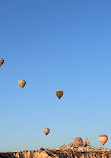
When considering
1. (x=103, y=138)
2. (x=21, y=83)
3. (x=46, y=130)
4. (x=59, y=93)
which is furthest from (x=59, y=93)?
(x=103, y=138)

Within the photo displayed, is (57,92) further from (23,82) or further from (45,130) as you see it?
(45,130)

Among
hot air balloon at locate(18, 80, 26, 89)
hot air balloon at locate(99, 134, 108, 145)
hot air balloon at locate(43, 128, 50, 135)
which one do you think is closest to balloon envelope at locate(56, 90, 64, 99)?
hot air balloon at locate(18, 80, 26, 89)

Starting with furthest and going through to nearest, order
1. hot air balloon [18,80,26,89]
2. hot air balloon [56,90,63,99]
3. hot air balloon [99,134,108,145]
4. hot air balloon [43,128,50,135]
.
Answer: hot air balloon [43,128,50,135] < hot air balloon [99,134,108,145] < hot air balloon [56,90,63,99] < hot air balloon [18,80,26,89]

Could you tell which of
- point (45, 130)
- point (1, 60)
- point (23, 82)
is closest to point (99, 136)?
point (45, 130)

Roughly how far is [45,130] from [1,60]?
49627 mm

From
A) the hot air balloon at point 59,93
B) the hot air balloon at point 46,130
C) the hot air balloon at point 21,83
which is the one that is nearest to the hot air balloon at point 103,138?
the hot air balloon at point 46,130

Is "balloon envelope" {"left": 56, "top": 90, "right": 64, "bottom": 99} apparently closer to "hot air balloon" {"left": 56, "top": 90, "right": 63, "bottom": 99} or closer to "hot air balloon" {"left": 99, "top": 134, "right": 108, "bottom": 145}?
"hot air balloon" {"left": 56, "top": 90, "right": 63, "bottom": 99}

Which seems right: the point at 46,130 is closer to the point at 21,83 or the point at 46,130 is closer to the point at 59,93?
the point at 59,93

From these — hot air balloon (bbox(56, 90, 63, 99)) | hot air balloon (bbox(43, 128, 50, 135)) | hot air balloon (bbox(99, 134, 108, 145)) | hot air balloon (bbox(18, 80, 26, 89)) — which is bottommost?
hot air balloon (bbox(99, 134, 108, 145))

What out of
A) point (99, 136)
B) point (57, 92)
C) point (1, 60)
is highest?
point (1, 60)

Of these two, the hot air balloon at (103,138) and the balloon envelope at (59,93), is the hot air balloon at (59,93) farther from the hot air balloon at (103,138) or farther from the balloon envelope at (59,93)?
the hot air balloon at (103,138)

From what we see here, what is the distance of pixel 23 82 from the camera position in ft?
421

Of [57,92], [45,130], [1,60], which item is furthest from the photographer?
[45,130]

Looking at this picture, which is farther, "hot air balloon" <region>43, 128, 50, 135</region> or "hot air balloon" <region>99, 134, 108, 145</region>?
"hot air balloon" <region>43, 128, 50, 135</region>
